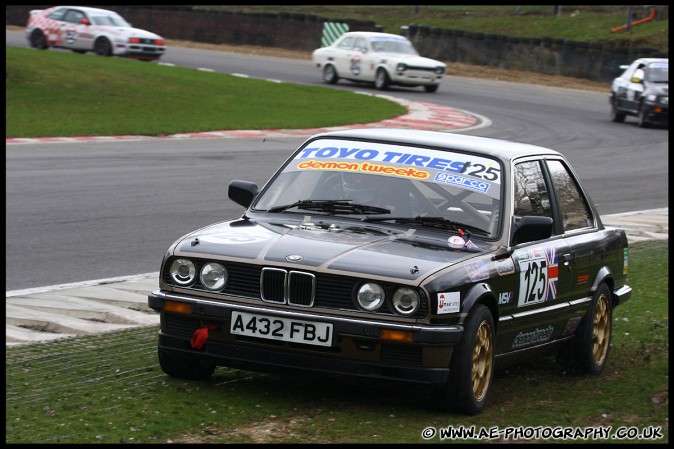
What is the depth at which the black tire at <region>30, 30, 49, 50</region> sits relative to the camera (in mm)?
38969

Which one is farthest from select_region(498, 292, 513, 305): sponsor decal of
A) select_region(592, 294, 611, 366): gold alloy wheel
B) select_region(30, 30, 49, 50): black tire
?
select_region(30, 30, 49, 50): black tire

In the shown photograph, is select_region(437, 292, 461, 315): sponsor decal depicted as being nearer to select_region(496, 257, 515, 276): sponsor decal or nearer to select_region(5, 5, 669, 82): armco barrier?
select_region(496, 257, 515, 276): sponsor decal

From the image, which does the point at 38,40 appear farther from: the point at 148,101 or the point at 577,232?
the point at 577,232

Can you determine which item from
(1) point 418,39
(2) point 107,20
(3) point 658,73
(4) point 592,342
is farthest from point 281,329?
(1) point 418,39

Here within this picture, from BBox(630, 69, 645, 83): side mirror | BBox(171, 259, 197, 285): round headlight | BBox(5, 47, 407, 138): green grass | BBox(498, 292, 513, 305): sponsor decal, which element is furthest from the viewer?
BBox(630, 69, 645, 83): side mirror

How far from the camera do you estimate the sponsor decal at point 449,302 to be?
5.96 metres

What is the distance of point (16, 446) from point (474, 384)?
2224 mm

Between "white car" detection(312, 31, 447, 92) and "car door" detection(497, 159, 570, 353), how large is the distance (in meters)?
27.3

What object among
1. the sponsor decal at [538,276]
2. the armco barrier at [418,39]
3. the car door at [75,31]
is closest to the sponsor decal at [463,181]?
the sponsor decal at [538,276]

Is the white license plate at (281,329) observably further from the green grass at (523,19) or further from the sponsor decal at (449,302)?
the green grass at (523,19)

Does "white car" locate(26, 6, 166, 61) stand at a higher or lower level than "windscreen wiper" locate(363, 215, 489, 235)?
higher

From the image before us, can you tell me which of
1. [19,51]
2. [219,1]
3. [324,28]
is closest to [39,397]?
[19,51]

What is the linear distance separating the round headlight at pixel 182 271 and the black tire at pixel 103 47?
32348mm

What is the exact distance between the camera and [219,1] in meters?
63.8
